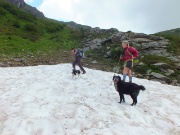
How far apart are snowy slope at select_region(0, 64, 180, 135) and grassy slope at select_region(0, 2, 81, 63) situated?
11.3 m

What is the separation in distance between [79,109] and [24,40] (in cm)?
2631

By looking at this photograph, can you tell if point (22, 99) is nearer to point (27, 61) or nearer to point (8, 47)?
point (27, 61)

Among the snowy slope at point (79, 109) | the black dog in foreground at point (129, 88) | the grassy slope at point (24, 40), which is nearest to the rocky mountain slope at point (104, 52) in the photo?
the grassy slope at point (24, 40)

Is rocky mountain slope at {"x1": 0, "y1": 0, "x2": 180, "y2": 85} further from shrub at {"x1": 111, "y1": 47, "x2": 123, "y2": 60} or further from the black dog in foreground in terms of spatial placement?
the black dog in foreground

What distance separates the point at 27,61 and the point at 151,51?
14.1 metres

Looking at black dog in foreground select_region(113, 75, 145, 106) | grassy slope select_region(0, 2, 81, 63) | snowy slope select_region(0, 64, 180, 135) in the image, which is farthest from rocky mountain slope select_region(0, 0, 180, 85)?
black dog in foreground select_region(113, 75, 145, 106)

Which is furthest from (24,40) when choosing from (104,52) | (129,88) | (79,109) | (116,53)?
(79,109)

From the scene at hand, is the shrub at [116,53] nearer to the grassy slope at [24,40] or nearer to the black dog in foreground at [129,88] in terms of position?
the grassy slope at [24,40]

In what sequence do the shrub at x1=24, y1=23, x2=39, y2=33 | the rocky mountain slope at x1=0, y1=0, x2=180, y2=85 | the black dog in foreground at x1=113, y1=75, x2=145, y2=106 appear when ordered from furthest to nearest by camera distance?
1. the shrub at x1=24, y1=23, x2=39, y2=33
2. the rocky mountain slope at x1=0, y1=0, x2=180, y2=85
3. the black dog in foreground at x1=113, y1=75, x2=145, y2=106

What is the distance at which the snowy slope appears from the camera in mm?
9484

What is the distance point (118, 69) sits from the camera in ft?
80.6

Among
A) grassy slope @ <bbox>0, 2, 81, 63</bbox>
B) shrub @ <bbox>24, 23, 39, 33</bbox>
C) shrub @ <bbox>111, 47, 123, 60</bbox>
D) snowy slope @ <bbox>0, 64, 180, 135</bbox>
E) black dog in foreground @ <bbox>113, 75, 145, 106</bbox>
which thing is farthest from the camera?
shrub @ <bbox>24, 23, 39, 33</bbox>

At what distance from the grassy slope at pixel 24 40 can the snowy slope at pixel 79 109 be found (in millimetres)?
11307

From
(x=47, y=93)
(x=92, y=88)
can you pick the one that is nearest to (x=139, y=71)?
(x=92, y=88)
